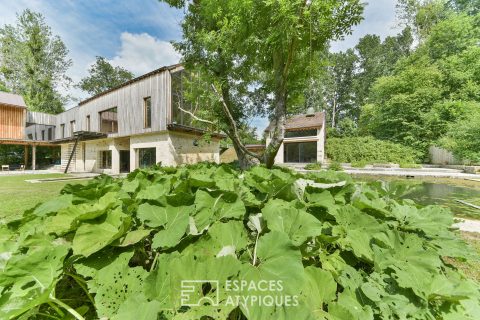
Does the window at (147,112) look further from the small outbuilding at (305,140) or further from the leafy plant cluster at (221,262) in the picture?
the leafy plant cluster at (221,262)

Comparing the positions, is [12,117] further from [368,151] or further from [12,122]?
[368,151]

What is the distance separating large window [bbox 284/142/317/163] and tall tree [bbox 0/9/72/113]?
3408 centimetres

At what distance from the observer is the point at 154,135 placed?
50.5ft

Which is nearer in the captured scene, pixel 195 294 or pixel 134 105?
pixel 195 294

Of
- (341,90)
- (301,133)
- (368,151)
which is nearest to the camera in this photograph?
(368,151)

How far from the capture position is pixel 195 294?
2.23 feet

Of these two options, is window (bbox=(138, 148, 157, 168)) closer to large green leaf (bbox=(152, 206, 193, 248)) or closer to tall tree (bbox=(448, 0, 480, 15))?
large green leaf (bbox=(152, 206, 193, 248))

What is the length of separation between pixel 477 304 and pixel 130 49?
91.7 feet

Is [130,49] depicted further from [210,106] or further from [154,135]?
[210,106]

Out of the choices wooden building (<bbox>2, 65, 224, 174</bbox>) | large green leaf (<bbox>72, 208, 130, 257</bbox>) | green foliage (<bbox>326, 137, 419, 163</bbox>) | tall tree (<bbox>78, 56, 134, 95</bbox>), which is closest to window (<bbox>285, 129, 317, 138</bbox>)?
green foliage (<bbox>326, 137, 419, 163</bbox>)

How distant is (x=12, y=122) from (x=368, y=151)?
3759 centimetres

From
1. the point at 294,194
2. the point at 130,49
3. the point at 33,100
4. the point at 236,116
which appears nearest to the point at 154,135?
the point at 236,116
